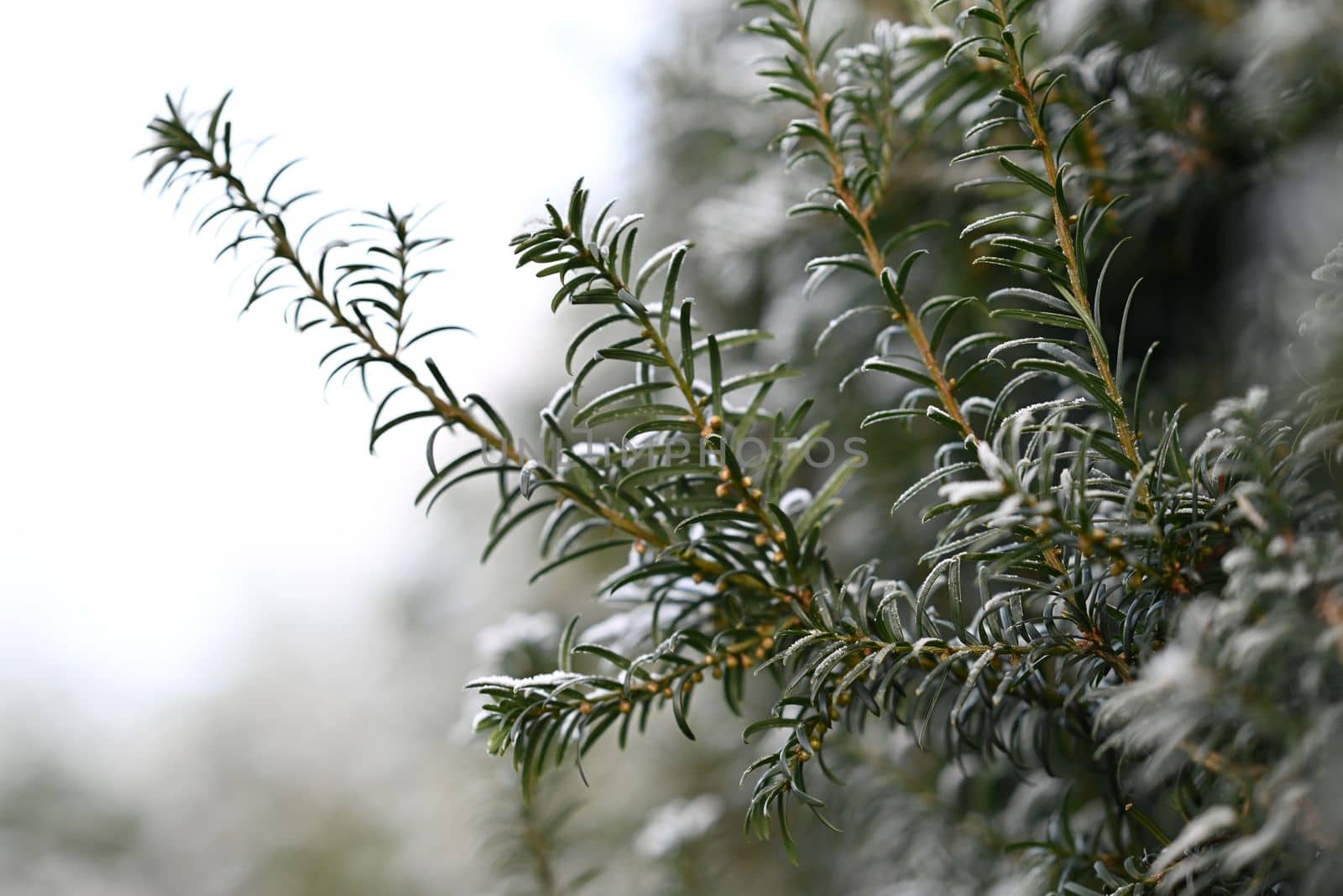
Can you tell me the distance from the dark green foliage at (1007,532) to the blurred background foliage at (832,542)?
2 centimetres

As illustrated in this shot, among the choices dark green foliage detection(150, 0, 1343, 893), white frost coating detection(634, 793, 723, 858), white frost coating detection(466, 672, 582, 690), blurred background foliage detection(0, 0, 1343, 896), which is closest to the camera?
dark green foliage detection(150, 0, 1343, 893)

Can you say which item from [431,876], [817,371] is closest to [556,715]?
[817,371]

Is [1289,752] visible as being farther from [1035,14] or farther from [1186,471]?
[1035,14]

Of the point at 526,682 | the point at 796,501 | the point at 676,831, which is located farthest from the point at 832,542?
the point at 526,682

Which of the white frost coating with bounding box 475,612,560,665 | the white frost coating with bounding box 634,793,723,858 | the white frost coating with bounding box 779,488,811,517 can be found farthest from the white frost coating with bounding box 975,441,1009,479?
the white frost coating with bounding box 634,793,723,858

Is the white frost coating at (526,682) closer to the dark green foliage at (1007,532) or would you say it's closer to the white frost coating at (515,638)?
the dark green foliage at (1007,532)

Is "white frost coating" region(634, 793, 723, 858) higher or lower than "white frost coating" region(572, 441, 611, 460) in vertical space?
lower

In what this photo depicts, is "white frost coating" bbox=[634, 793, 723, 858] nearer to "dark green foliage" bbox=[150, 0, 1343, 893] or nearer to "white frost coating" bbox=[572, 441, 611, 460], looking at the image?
"dark green foliage" bbox=[150, 0, 1343, 893]

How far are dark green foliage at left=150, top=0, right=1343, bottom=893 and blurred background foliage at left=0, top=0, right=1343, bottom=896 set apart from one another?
22 mm

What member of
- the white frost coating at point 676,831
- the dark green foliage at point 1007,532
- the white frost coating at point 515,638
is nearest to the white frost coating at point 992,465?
the dark green foliage at point 1007,532

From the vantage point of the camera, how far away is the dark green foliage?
280 millimetres

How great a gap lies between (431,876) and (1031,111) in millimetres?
1481

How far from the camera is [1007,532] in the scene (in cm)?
34

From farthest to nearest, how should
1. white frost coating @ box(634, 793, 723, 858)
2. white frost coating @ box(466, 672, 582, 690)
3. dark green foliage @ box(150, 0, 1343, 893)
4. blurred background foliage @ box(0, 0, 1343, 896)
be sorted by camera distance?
white frost coating @ box(634, 793, 723, 858), blurred background foliage @ box(0, 0, 1343, 896), white frost coating @ box(466, 672, 582, 690), dark green foliage @ box(150, 0, 1343, 893)
